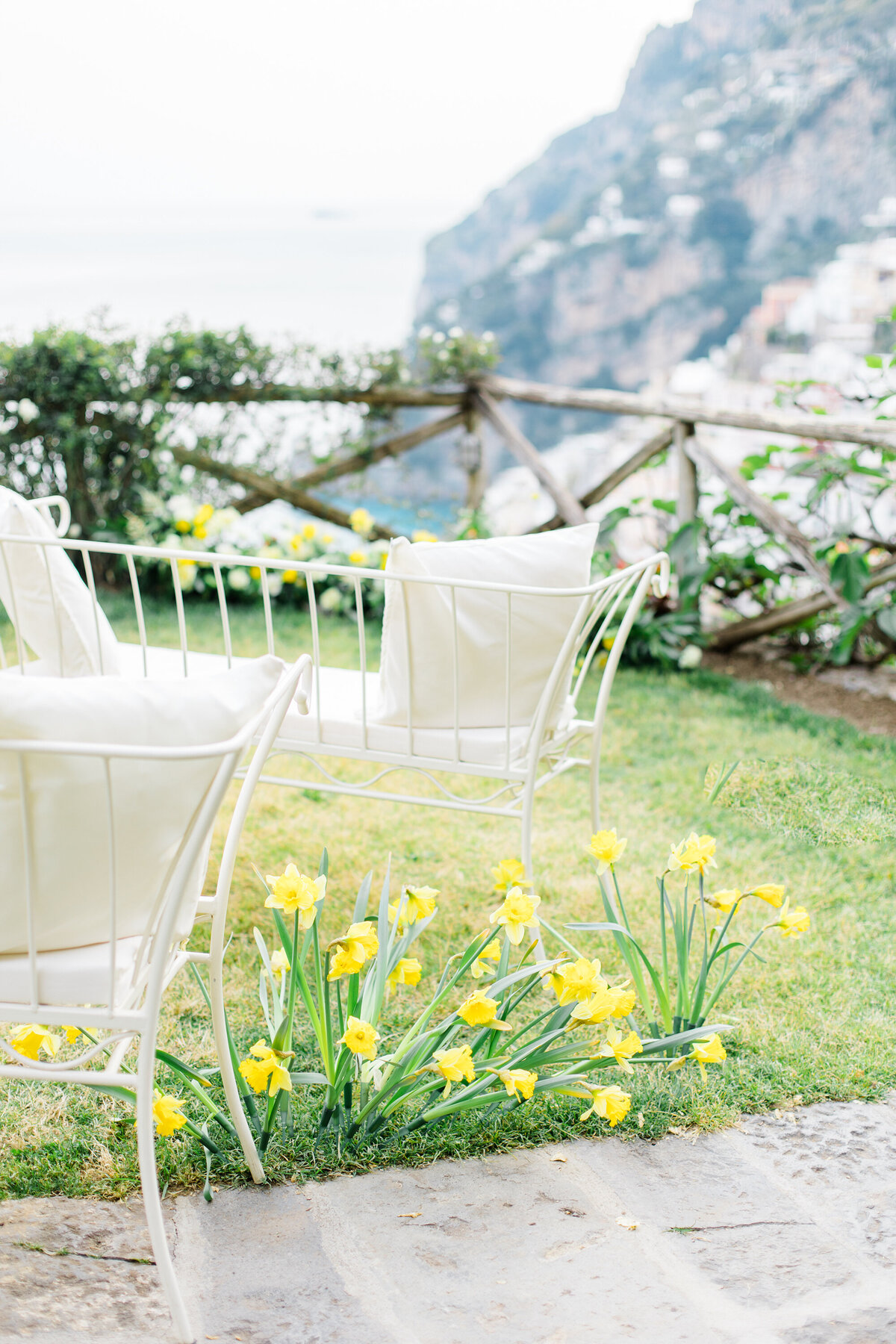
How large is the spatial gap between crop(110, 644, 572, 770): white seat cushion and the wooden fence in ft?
6.12

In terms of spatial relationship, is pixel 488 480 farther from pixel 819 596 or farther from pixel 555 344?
pixel 555 344

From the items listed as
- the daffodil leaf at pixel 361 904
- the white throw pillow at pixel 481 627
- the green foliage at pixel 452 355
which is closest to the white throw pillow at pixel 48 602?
the white throw pillow at pixel 481 627

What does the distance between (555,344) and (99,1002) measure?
660cm

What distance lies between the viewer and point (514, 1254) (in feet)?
4.21

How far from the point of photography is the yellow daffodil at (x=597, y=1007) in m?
1.40

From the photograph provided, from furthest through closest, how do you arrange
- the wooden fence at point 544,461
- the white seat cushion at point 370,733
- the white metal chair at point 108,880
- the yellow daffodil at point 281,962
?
the wooden fence at point 544,461
the white seat cushion at point 370,733
the yellow daffodil at point 281,962
the white metal chair at point 108,880

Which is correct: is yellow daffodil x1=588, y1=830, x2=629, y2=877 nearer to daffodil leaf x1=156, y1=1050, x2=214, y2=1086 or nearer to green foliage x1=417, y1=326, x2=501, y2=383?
daffodil leaf x1=156, y1=1050, x2=214, y2=1086

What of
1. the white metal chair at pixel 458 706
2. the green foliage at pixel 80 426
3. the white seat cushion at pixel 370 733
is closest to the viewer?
the white metal chair at pixel 458 706

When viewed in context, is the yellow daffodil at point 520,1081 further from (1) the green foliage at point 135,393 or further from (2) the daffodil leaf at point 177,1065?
(1) the green foliage at point 135,393

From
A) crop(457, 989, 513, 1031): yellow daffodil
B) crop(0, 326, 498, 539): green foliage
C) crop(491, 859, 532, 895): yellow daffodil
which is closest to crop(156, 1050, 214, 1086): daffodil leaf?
crop(457, 989, 513, 1031): yellow daffodil

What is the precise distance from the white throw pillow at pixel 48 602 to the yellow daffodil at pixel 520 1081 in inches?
42.3

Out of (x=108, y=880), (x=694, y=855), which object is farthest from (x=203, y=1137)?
(x=694, y=855)

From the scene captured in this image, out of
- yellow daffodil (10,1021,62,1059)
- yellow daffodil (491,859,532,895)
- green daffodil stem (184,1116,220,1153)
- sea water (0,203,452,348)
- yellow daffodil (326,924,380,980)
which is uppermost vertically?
sea water (0,203,452,348)

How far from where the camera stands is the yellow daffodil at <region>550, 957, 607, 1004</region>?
4.58 feet
